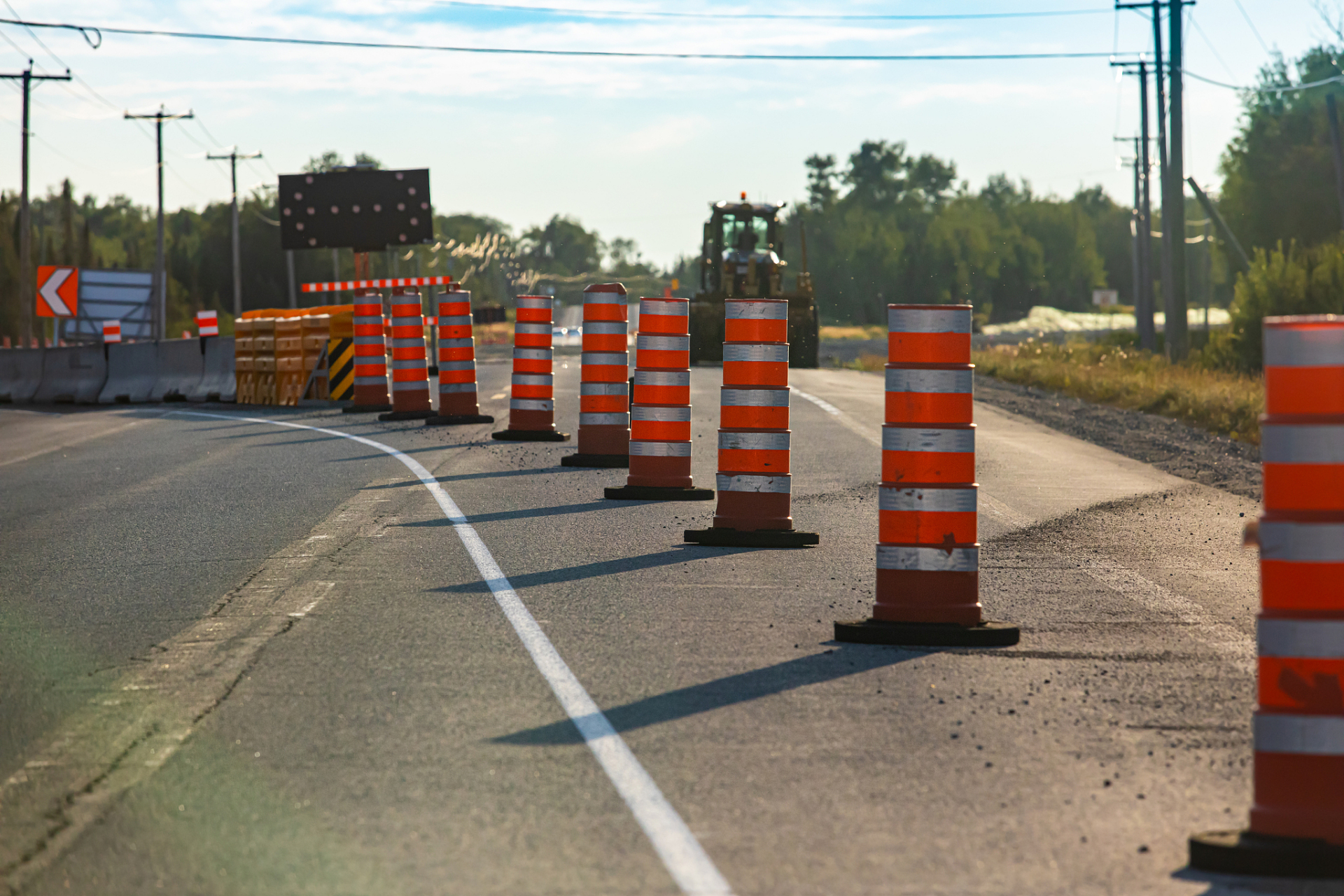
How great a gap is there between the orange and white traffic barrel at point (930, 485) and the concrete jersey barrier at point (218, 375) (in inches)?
789

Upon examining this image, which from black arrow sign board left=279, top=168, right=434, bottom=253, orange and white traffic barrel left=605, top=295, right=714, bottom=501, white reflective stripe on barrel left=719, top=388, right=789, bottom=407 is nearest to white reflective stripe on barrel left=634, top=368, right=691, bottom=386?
orange and white traffic barrel left=605, top=295, right=714, bottom=501

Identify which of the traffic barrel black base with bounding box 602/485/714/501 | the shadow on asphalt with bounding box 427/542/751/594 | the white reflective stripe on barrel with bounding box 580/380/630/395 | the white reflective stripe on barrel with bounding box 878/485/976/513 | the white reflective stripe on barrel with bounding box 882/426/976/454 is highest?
the white reflective stripe on barrel with bounding box 580/380/630/395

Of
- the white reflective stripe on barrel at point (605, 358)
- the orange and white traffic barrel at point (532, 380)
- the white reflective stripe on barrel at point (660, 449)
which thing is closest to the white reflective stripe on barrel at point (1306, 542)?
the white reflective stripe on barrel at point (660, 449)

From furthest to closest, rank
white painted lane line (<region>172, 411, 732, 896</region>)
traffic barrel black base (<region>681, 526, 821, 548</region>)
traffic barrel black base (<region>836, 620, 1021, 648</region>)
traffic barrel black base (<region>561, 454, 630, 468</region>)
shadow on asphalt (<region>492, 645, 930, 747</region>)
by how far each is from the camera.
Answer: traffic barrel black base (<region>561, 454, 630, 468</region>), traffic barrel black base (<region>681, 526, 821, 548</region>), traffic barrel black base (<region>836, 620, 1021, 648</region>), shadow on asphalt (<region>492, 645, 930, 747</region>), white painted lane line (<region>172, 411, 732, 896</region>)

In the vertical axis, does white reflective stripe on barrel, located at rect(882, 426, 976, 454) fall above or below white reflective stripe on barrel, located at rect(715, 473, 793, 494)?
above

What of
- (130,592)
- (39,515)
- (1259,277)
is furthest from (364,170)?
(130,592)

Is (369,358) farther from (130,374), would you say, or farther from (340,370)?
(130,374)

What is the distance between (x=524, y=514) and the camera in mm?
10555

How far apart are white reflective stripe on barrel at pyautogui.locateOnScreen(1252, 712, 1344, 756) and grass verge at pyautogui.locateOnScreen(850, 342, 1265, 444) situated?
11.9m

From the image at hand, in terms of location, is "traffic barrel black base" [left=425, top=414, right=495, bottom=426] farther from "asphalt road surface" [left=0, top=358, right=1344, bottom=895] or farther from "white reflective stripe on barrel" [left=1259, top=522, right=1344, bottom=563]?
"white reflective stripe on barrel" [left=1259, top=522, right=1344, bottom=563]

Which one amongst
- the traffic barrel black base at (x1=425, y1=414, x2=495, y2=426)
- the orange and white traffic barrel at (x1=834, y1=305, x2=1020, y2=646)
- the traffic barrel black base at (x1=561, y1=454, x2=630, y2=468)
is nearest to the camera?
the orange and white traffic barrel at (x1=834, y1=305, x2=1020, y2=646)

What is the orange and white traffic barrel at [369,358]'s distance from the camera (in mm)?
20516

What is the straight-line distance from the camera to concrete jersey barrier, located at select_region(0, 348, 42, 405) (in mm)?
28094

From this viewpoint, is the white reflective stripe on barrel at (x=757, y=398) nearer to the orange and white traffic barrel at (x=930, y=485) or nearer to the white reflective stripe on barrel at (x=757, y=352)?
the white reflective stripe on barrel at (x=757, y=352)
